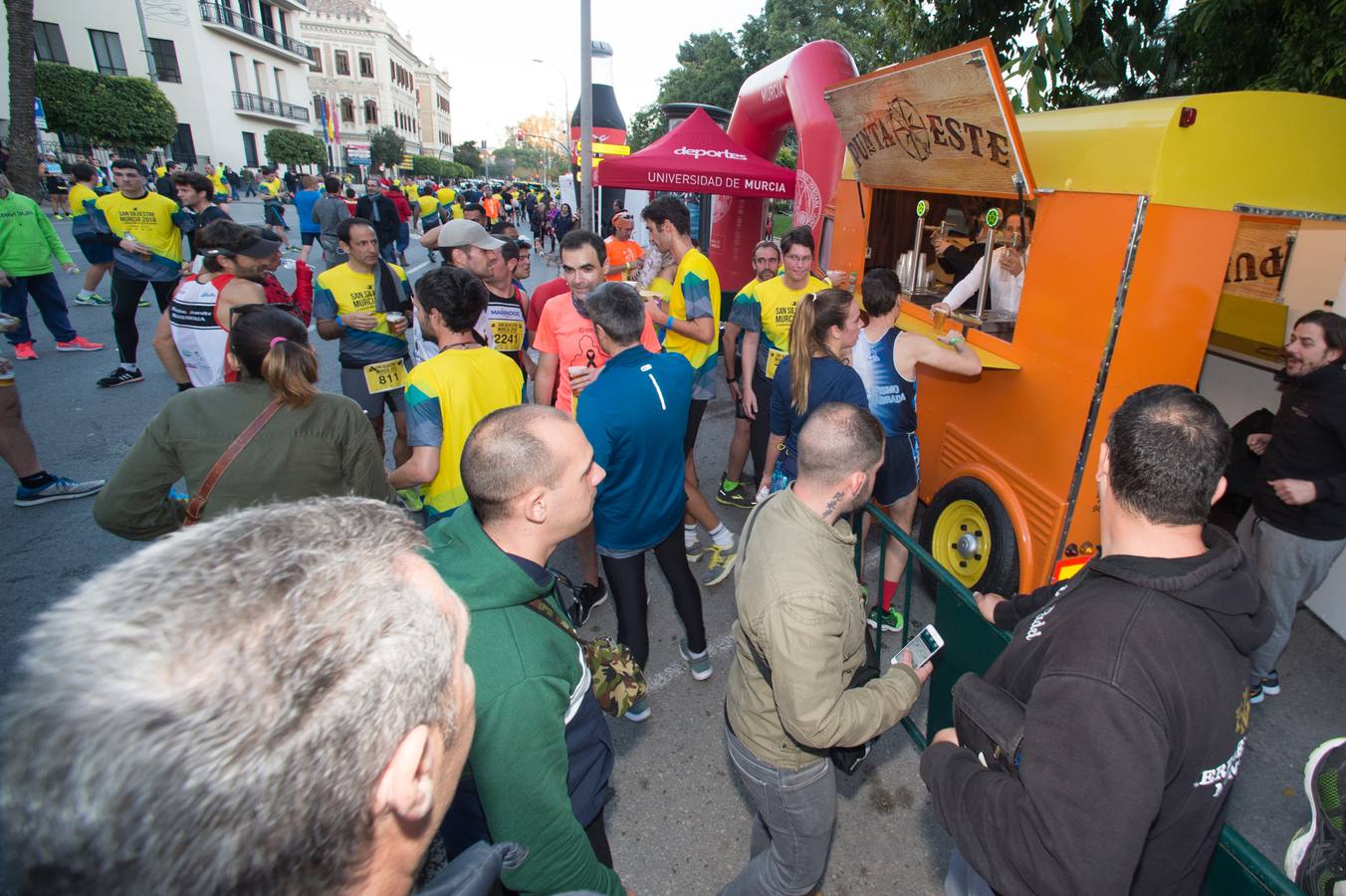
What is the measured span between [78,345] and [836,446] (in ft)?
32.0

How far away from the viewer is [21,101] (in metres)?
11.4

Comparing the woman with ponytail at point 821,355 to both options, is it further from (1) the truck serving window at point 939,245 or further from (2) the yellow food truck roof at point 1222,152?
(1) the truck serving window at point 939,245

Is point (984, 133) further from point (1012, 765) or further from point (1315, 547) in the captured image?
point (1012, 765)

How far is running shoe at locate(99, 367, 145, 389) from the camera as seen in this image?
691 centimetres

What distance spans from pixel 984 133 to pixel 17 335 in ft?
32.0

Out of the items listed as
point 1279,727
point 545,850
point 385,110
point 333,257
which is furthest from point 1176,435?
point 385,110

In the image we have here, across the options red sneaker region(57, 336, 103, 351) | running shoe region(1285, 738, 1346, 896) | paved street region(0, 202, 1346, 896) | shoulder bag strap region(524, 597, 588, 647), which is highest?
shoulder bag strap region(524, 597, 588, 647)

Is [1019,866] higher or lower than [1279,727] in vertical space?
higher

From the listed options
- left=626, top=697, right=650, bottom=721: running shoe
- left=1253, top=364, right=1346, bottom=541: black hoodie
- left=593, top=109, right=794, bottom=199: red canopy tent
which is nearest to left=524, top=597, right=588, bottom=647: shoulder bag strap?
left=626, top=697, right=650, bottom=721: running shoe

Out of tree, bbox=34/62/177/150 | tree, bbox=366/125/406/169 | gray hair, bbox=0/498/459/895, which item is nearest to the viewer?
gray hair, bbox=0/498/459/895

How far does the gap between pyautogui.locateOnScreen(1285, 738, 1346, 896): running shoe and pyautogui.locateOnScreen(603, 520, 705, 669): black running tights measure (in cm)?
219

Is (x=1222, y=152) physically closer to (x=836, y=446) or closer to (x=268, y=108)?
(x=836, y=446)

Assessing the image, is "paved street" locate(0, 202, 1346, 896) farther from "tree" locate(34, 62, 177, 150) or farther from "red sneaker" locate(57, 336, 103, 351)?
"tree" locate(34, 62, 177, 150)

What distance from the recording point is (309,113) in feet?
170
